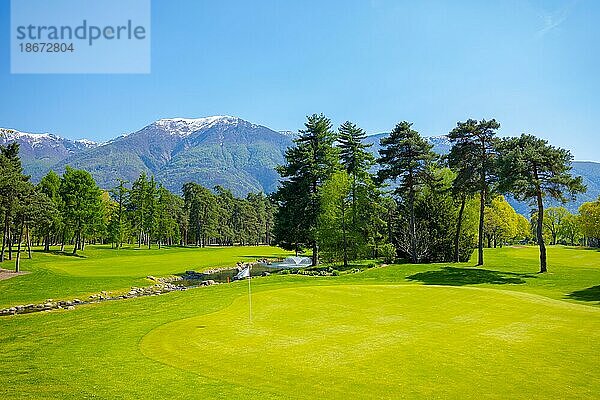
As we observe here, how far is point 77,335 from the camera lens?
53.2 feet

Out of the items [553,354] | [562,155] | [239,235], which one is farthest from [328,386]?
[239,235]

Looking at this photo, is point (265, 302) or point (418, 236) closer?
point (265, 302)

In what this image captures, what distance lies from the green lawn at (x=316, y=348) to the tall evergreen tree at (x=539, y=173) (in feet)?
43.0

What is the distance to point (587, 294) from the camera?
25.2 m

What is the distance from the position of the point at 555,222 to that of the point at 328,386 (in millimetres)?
128977

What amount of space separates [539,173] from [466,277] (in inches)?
389

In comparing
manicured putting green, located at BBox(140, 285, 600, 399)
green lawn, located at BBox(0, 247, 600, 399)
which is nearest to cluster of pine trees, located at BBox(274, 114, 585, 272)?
green lawn, located at BBox(0, 247, 600, 399)

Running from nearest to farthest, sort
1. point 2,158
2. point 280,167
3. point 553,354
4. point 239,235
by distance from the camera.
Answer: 1. point 553,354
2. point 2,158
3. point 280,167
4. point 239,235

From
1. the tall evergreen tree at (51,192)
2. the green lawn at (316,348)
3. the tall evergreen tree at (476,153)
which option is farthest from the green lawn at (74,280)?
the tall evergreen tree at (476,153)

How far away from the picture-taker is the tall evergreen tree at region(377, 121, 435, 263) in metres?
44.2

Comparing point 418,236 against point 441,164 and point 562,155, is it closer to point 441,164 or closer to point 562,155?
point 441,164

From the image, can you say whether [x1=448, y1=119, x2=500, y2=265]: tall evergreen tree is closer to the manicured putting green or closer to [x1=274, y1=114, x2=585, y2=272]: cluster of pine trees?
[x1=274, y1=114, x2=585, y2=272]: cluster of pine trees

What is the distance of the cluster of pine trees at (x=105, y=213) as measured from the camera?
48125mm

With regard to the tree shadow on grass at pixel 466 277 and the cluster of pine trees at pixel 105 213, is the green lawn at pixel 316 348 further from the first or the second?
the cluster of pine trees at pixel 105 213
